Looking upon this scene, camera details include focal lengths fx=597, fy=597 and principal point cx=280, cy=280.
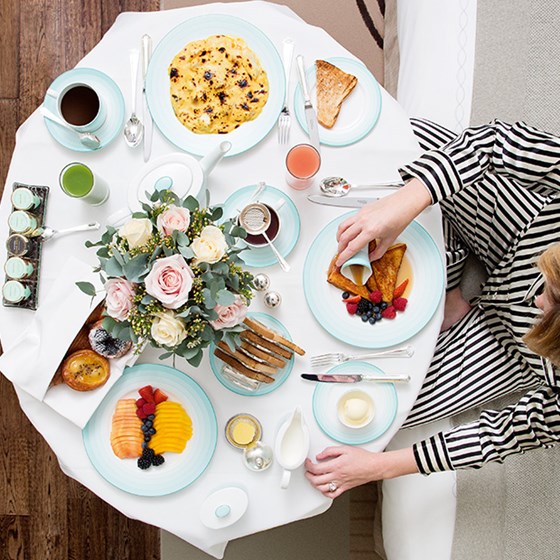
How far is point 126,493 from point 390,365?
0.65m

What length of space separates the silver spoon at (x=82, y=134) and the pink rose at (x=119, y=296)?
1.49 ft

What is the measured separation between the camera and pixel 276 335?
1285 millimetres

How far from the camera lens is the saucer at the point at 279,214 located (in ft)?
4.40

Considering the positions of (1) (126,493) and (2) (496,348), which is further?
(2) (496,348)

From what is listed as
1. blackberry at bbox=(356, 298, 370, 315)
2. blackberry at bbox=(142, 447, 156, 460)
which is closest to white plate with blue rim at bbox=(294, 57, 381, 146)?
blackberry at bbox=(356, 298, 370, 315)

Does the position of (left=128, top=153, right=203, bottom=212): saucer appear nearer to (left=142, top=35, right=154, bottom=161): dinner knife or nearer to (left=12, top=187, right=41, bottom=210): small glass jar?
(left=142, top=35, right=154, bottom=161): dinner knife

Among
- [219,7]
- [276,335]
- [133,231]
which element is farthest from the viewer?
[219,7]

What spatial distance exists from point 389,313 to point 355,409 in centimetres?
22

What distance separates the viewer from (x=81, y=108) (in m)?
1.34

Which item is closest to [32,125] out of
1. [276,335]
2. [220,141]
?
[220,141]

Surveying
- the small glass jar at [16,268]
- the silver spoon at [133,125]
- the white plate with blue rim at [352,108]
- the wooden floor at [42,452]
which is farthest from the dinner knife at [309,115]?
the wooden floor at [42,452]

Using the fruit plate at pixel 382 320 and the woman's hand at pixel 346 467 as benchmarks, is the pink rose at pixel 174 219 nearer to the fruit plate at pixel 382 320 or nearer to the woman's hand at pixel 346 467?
the fruit plate at pixel 382 320

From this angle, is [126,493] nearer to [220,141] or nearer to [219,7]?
[220,141]

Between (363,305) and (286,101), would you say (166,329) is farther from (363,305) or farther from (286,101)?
(286,101)
